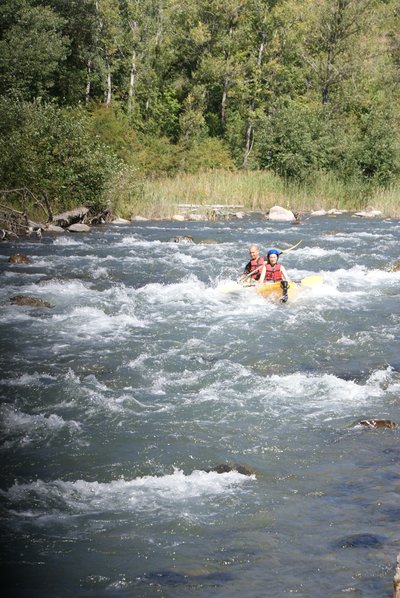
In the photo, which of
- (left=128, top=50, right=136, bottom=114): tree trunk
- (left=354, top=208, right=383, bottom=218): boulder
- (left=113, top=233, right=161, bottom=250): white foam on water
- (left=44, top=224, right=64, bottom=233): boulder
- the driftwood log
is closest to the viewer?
(left=113, top=233, right=161, bottom=250): white foam on water

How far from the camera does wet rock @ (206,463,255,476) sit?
5.72m

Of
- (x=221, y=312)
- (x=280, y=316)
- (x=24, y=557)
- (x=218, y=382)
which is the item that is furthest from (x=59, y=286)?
(x=24, y=557)

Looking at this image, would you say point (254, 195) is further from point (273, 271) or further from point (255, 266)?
point (273, 271)

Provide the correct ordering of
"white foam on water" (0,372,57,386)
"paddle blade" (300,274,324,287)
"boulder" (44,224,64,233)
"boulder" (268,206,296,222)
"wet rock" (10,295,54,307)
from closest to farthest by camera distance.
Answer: "white foam on water" (0,372,57,386)
"wet rock" (10,295,54,307)
"paddle blade" (300,274,324,287)
"boulder" (44,224,64,233)
"boulder" (268,206,296,222)

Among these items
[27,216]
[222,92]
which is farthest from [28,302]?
[222,92]

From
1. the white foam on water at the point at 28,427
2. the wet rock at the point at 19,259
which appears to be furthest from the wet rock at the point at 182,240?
the white foam on water at the point at 28,427

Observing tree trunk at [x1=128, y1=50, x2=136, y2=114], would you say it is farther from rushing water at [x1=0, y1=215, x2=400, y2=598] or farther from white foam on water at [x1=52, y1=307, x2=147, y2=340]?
white foam on water at [x1=52, y1=307, x2=147, y2=340]

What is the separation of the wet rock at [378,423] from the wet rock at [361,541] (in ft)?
6.46

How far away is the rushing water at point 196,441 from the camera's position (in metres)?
4.41

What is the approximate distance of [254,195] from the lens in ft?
86.7

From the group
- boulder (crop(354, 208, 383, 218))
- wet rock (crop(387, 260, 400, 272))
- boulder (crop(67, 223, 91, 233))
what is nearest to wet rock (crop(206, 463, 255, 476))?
wet rock (crop(387, 260, 400, 272))

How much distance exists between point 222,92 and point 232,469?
1396 inches

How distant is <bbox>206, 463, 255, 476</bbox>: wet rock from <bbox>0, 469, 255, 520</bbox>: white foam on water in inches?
1.8

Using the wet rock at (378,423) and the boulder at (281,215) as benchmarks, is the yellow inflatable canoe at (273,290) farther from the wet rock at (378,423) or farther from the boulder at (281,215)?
the boulder at (281,215)
